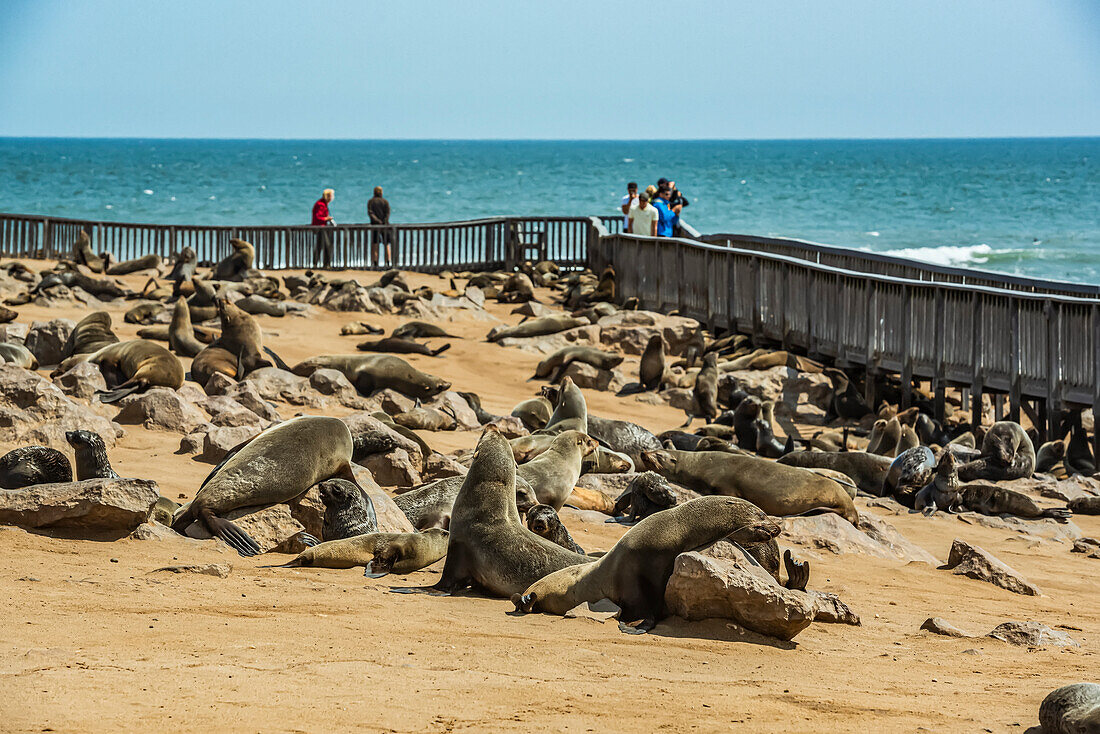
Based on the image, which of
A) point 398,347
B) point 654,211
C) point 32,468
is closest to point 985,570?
point 32,468

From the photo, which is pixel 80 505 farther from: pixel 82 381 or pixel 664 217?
pixel 664 217

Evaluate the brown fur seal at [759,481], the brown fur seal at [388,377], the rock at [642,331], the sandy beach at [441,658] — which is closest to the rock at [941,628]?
the sandy beach at [441,658]

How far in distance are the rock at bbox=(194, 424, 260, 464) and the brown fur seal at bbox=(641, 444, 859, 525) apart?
9.35 feet

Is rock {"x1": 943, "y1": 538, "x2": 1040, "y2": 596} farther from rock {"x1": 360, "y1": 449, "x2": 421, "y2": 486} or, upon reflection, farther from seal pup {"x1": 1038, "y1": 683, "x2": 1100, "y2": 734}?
rock {"x1": 360, "y1": 449, "x2": 421, "y2": 486}

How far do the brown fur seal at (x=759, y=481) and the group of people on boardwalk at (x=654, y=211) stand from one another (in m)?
12.6

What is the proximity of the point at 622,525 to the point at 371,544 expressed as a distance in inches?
71.8

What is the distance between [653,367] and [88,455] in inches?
324

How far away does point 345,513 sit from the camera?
6.06 meters

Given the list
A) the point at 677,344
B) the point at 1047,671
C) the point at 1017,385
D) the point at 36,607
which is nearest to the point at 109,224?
the point at 677,344

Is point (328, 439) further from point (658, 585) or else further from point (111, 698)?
point (111, 698)

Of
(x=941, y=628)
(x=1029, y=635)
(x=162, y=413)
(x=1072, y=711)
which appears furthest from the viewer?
(x=162, y=413)

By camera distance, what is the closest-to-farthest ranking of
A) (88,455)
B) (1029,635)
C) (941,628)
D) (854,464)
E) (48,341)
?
(1029,635), (941,628), (88,455), (854,464), (48,341)

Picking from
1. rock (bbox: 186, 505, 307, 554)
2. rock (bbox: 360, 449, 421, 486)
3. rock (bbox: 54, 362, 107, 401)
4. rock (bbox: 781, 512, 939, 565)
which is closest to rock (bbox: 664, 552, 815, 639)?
rock (bbox: 186, 505, 307, 554)

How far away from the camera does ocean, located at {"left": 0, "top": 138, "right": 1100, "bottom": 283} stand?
165 ft
